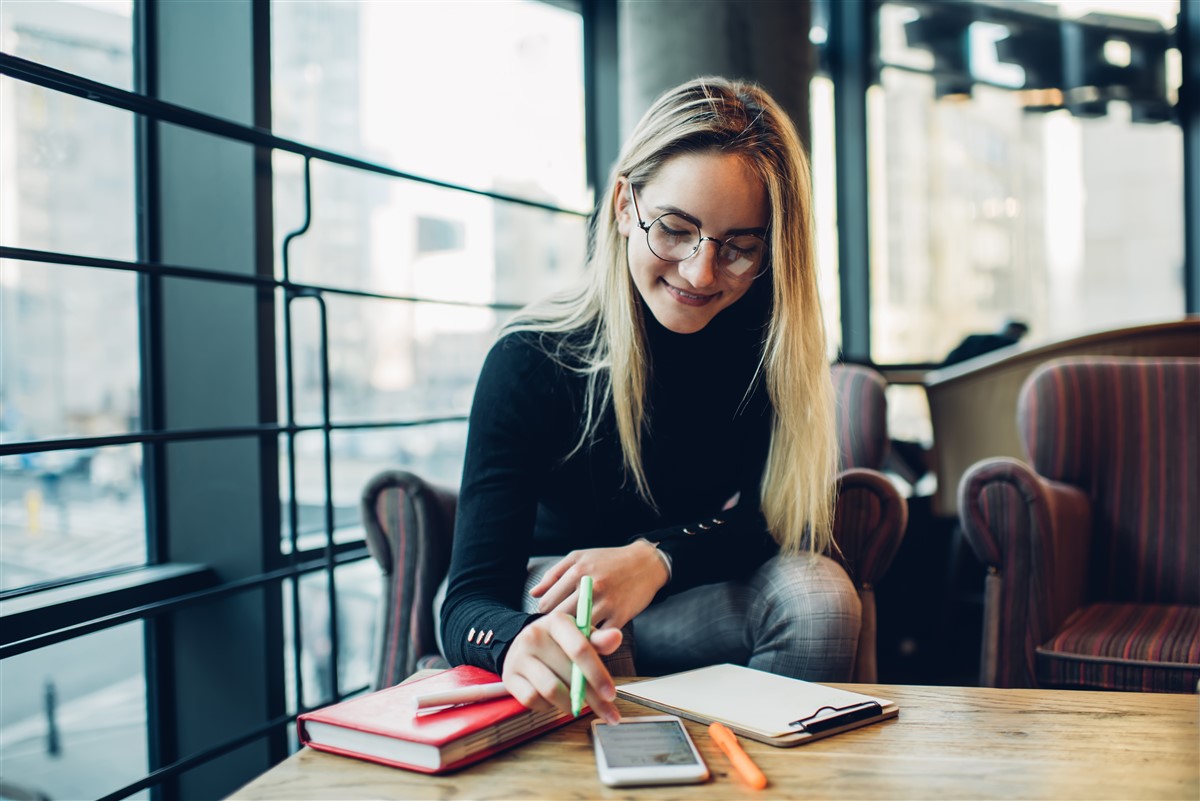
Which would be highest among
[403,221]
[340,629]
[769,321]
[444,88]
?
[444,88]

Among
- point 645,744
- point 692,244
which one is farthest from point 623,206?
point 645,744

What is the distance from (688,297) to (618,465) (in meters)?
0.28

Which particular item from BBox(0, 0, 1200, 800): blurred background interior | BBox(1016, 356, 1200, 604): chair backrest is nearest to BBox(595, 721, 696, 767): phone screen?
BBox(0, 0, 1200, 800): blurred background interior

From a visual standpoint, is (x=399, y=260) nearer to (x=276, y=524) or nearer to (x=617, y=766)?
(x=276, y=524)

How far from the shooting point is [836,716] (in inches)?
33.5

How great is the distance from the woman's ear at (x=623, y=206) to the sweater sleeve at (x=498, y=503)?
0.21 m

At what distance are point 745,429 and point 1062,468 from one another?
90cm

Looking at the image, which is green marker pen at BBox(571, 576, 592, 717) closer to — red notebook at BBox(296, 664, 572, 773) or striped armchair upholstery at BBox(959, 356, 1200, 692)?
red notebook at BBox(296, 664, 572, 773)

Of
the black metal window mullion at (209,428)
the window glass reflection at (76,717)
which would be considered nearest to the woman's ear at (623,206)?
the black metal window mullion at (209,428)

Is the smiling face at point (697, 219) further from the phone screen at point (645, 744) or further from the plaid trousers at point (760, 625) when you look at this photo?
the phone screen at point (645, 744)

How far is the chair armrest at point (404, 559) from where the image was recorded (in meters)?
1.48

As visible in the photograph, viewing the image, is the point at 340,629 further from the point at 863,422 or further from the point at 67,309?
the point at 863,422

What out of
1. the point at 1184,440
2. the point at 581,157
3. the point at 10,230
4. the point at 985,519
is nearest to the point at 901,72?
the point at 581,157

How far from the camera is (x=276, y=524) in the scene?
6.07ft
